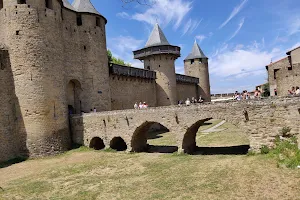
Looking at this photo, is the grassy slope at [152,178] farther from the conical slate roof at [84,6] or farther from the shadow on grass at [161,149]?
the conical slate roof at [84,6]

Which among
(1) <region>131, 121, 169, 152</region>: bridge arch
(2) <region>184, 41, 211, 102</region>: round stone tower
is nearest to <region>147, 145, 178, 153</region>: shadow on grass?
(1) <region>131, 121, 169, 152</region>: bridge arch

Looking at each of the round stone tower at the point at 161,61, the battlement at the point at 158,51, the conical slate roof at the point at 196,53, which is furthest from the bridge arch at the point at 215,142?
the conical slate roof at the point at 196,53

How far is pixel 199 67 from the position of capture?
39688mm

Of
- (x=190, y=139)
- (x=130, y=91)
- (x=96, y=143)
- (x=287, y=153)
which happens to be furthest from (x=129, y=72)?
(x=287, y=153)

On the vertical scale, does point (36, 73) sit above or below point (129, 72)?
below

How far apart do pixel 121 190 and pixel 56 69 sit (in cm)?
1125

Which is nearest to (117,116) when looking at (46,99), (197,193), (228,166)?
(46,99)

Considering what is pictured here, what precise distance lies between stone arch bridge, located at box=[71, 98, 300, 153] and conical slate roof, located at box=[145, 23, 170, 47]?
542 inches

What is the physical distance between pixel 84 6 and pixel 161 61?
10381mm

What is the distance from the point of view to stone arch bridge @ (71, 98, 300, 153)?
12227 millimetres

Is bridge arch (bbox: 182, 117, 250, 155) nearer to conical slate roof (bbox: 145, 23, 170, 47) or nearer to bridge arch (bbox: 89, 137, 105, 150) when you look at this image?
bridge arch (bbox: 89, 137, 105, 150)

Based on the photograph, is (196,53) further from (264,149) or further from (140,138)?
(264,149)

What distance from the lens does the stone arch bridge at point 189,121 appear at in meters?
12.2

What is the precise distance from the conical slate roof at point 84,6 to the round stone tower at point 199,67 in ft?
64.9
